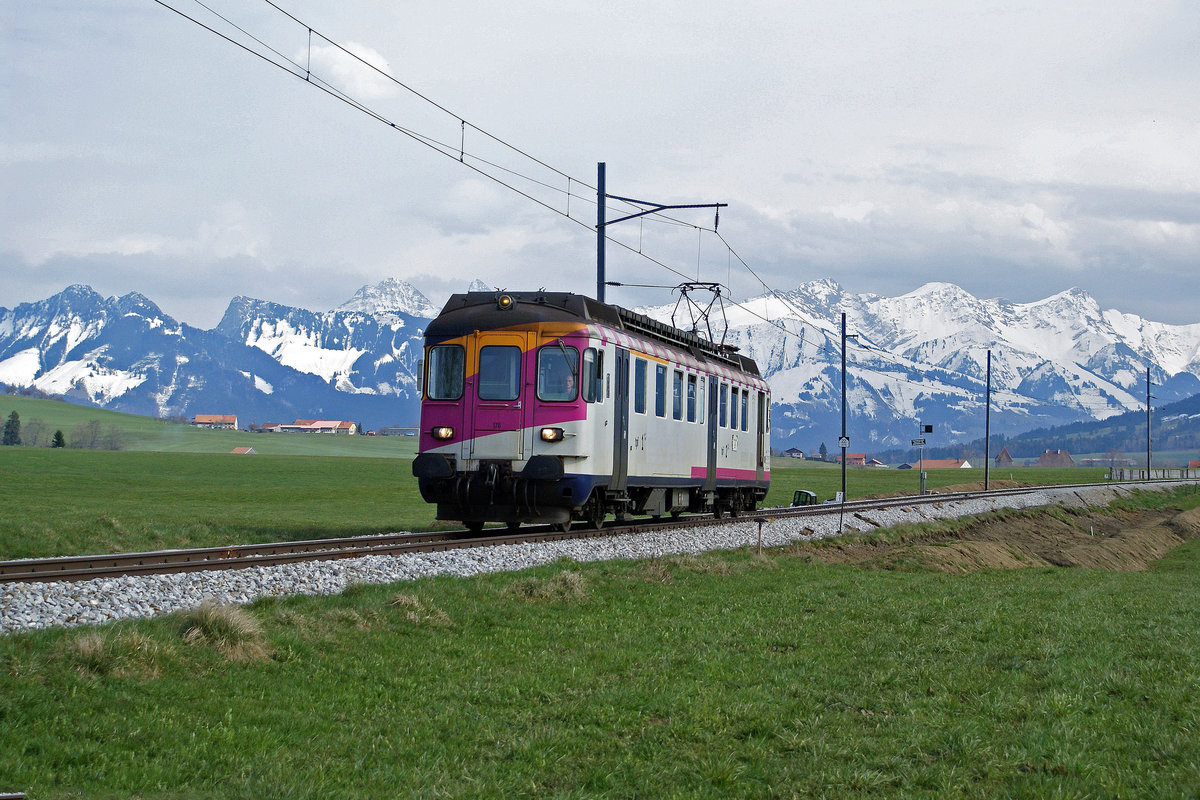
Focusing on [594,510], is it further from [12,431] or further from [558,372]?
[12,431]

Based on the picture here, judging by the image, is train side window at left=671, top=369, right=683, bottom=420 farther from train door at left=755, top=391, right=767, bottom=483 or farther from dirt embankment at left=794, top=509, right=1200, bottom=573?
train door at left=755, top=391, right=767, bottom=483

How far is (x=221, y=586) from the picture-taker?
13852 millimetres

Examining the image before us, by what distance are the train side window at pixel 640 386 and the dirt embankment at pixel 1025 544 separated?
457 cm

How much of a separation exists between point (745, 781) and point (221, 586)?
8476 mm

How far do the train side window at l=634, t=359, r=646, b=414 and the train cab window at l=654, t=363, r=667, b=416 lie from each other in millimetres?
693

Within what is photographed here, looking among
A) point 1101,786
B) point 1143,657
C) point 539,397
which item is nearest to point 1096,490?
point 539,397

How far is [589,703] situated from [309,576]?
6862 mm

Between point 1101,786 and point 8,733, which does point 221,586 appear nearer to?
point 8,733

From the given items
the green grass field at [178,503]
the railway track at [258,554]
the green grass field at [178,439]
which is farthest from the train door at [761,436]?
the green grass field at [178,439]

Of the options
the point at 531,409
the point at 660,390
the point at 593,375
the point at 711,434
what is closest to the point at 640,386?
the point at 660,390

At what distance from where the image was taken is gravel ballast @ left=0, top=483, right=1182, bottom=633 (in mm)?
11781

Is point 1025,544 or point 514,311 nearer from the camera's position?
point 514,311

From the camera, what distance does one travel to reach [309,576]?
15031 mm

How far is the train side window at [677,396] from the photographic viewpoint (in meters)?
25.9
